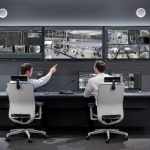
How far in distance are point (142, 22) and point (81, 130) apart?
2293 millimetres

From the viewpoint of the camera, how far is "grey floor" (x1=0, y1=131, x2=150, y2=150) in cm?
505

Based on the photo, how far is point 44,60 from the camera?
20.5 ft

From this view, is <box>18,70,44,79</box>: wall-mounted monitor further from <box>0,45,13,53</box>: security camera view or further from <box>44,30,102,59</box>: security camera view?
<box>0,45,13,53</box>: security camera view

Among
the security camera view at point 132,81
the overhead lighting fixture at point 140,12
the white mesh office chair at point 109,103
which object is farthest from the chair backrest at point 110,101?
the overhead lighting fixture at point 140,12

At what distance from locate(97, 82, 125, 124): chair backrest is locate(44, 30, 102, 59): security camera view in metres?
1.17

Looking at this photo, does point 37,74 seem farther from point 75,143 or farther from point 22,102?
point 75,143

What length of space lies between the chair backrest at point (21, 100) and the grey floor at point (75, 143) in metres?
0.39

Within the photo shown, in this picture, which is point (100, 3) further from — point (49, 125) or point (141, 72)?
point (49, 125)

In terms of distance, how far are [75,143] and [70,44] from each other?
1.86m

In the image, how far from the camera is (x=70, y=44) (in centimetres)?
623

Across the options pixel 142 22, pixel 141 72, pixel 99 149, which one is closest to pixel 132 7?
pixel 142 22

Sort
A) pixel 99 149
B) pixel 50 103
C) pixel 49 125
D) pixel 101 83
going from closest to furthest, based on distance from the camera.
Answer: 1. pixel 99 149
2. pixel 101 83
3. pixel 50 103
4. pixel 49 125

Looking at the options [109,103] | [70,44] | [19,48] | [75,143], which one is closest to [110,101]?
[109,103]

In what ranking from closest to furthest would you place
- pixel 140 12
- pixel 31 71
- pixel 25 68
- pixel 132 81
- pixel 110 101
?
pixel 110 101, pixel 25 68, pixel 31 71, pixel 132 81, pixel 140 12
